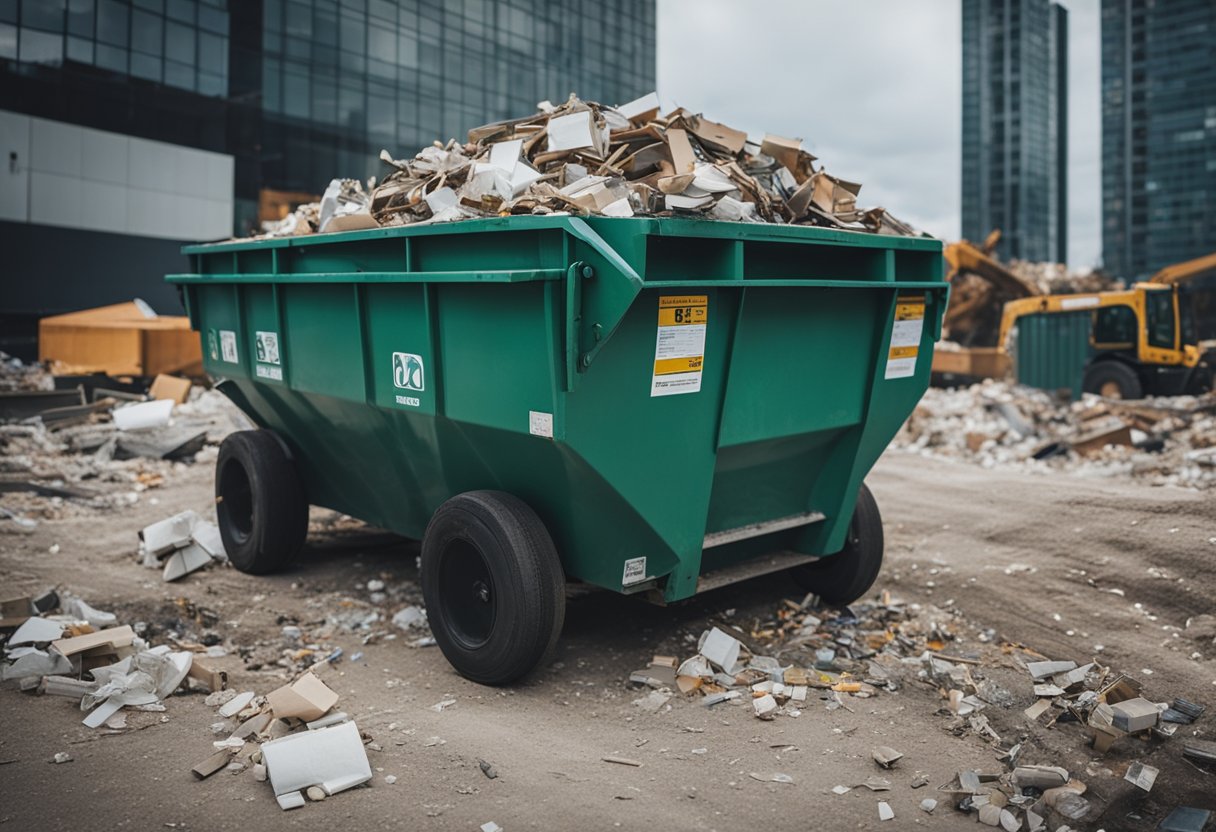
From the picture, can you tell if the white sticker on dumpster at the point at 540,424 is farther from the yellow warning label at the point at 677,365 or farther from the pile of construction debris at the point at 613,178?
the pile of construction debris at the point at 613,178

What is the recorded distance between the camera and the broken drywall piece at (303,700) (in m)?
3.66

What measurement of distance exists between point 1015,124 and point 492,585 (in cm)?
10150

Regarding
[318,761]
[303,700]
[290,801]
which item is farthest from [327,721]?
[290,801]

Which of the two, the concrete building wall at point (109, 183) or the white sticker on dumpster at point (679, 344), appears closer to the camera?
the white sticker on dumpster at point (679, 344)

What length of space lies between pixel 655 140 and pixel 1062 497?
15.5ft

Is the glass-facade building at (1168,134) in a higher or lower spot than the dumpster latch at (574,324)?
higher

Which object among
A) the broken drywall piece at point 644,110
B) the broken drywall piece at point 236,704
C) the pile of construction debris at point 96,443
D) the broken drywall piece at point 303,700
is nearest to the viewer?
the broken drywall piece at point 303,700

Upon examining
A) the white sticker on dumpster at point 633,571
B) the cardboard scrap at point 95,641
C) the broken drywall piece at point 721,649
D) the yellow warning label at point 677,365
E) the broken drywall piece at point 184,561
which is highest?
the yellow warning label at point 677,365

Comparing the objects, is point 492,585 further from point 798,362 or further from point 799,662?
point 798,362

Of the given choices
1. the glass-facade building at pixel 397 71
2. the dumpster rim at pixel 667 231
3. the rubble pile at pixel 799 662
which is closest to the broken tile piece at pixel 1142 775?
the rubble pile at pixel 799 662

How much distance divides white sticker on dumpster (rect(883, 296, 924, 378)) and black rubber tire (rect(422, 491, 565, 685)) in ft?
6.38

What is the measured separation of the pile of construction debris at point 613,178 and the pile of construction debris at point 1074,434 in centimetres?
667

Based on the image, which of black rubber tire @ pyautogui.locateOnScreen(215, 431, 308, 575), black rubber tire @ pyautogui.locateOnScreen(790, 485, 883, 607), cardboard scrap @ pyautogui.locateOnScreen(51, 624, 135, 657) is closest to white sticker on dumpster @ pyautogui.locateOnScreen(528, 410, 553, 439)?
black rubber tire @ pyautogui.locateOnScreen(790, 485, 883, 607)

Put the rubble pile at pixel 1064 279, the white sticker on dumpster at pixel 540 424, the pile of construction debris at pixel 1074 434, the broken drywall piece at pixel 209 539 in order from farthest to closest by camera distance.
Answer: the rubble pile at pixel 1064 279 < the pile of construction debris at pixel 1074 434 < the broken drywall piece at pixel 209 539 < the white sticker on dumpster at pixel 540 424
